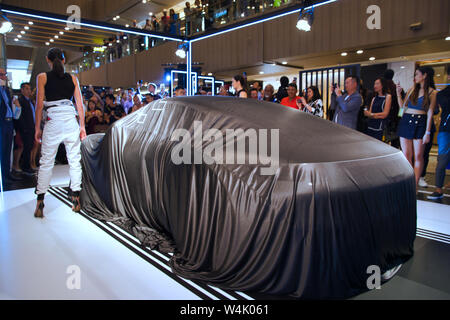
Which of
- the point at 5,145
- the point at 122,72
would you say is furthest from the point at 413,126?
the point at 122,72

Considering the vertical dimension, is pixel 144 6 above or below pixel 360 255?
above

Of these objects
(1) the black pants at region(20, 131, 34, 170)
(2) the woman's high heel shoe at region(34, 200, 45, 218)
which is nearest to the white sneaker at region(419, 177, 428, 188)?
(2) the woman's high heel shoe at region(34, 200, 45, 218)

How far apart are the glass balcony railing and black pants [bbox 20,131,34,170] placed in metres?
3.09

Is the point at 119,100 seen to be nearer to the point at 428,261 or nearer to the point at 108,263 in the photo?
the point at 108,263

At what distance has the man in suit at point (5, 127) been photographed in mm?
4664

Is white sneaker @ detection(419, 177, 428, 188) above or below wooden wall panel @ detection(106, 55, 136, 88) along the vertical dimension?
below

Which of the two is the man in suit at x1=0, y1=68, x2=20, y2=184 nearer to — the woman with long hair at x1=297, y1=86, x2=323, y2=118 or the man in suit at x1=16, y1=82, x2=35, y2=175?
the man in suit at x1=16, y1=82, x2=35, y2=175

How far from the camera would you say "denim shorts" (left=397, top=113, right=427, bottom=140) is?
13.5ft

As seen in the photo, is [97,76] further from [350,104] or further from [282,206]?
[282,206]

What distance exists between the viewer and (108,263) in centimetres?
229

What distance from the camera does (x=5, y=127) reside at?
4.98 metres
